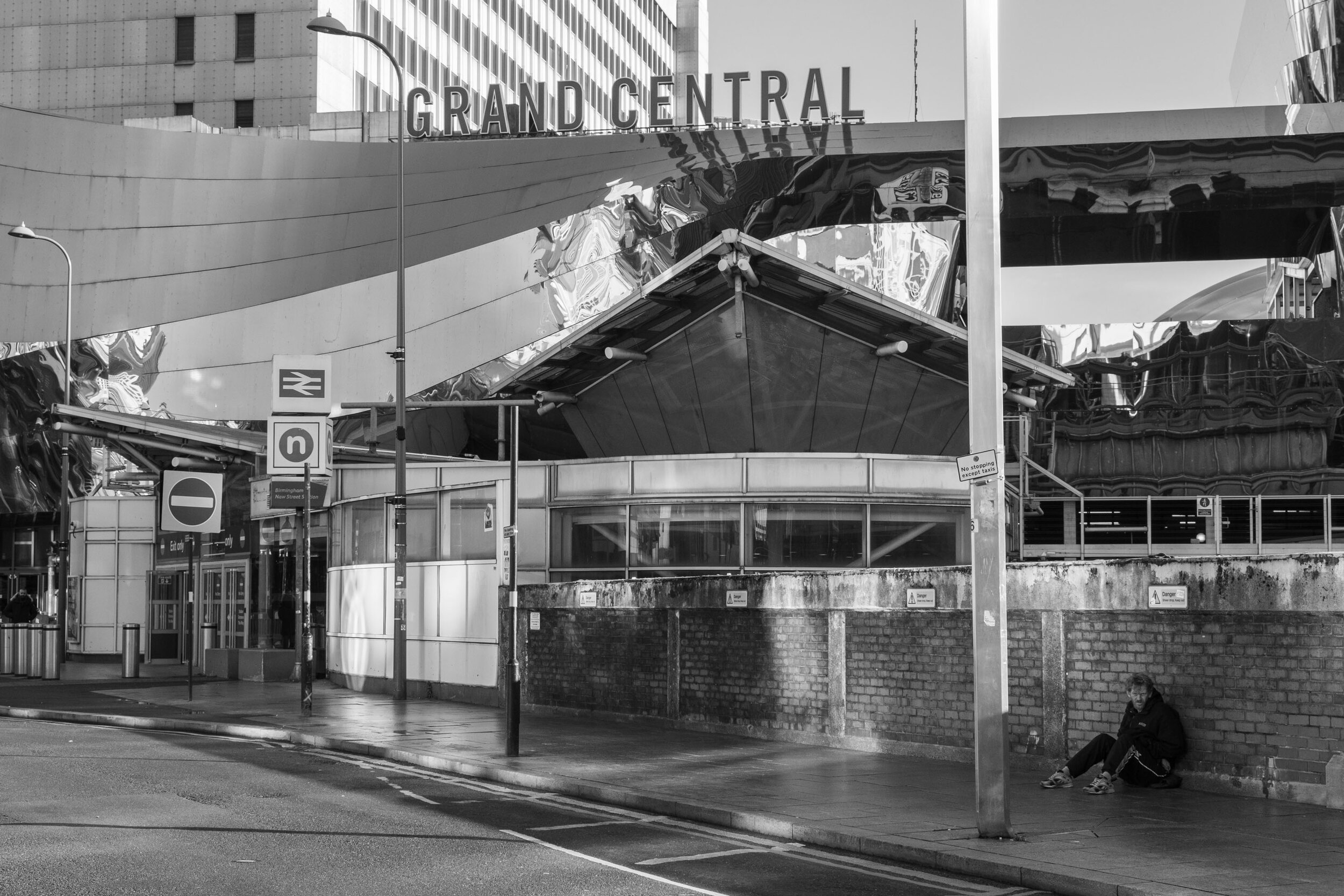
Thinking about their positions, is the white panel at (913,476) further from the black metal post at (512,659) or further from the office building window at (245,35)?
the office building window at (245,35)

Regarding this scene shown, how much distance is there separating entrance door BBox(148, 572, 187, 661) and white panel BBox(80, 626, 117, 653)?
1030 millimetres

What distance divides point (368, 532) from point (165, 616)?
16901mm

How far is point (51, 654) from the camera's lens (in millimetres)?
35500

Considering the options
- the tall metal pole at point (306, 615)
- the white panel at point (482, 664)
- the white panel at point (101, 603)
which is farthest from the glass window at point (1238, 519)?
the white panel at point (101, 603)

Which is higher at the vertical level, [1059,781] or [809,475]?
[809,475]

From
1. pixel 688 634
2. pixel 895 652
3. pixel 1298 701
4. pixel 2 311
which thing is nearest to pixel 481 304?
pixel 2 311

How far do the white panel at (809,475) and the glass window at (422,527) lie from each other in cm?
600

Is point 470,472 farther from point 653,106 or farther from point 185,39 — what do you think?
point 185,39

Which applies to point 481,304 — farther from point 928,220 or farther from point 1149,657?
point 1149,657

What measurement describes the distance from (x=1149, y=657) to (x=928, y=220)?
39174 millimetres

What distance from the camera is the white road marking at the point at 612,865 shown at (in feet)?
32.4

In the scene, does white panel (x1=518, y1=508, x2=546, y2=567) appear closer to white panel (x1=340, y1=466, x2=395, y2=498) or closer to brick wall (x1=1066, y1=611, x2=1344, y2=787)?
white panel (x1=340, y1=466, x2=395, y2=498)

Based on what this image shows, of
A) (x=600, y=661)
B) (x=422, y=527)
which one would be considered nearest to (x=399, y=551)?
(x=422, y=527)

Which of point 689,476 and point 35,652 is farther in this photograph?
point 35,652
